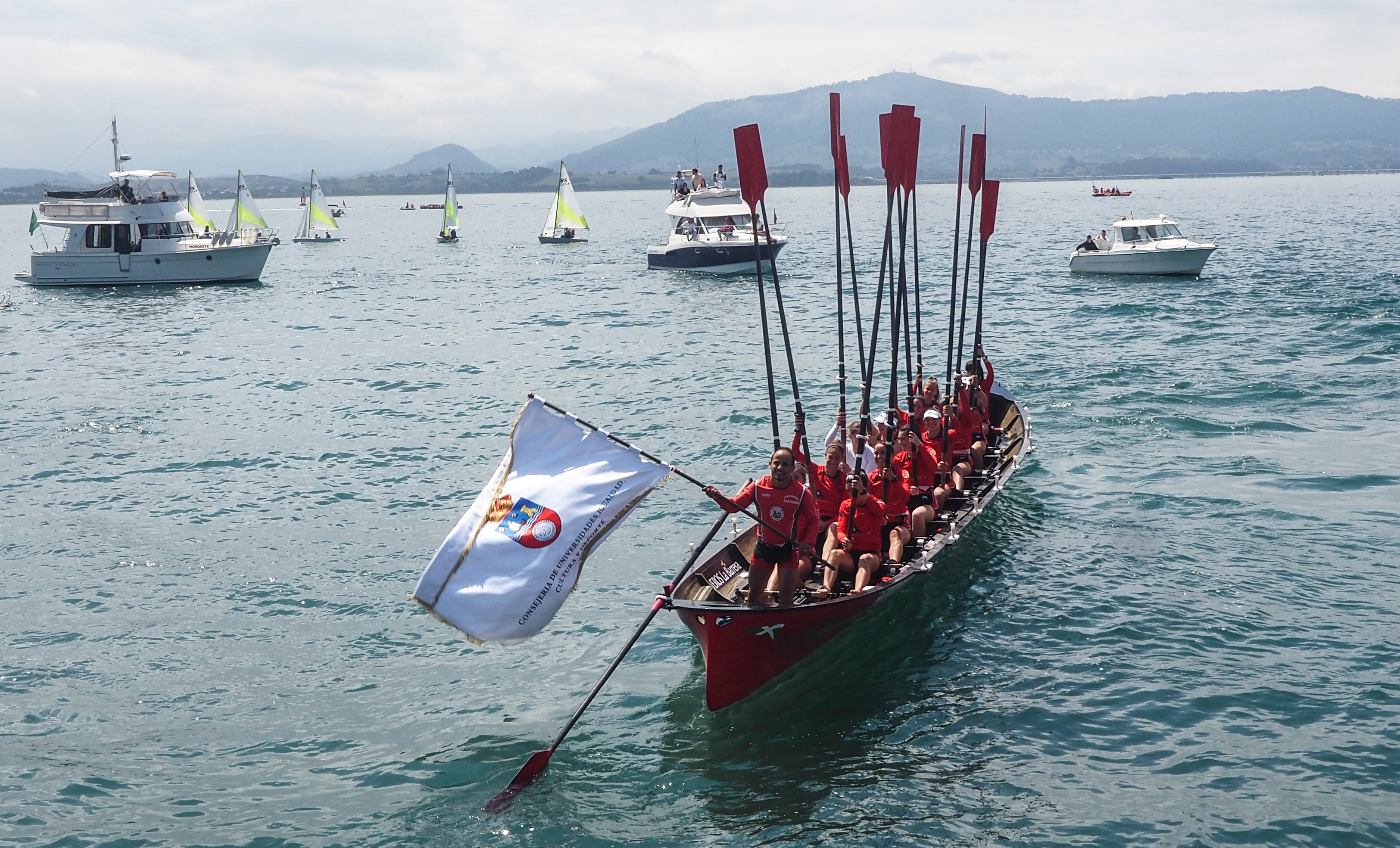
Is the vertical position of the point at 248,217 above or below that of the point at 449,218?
below

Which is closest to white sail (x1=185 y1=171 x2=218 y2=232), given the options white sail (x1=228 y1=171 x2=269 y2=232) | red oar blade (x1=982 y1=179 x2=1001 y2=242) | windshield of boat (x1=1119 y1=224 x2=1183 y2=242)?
white sail (x1=228 y1=171 x2=269 y2=232)

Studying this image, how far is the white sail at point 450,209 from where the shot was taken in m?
90.6

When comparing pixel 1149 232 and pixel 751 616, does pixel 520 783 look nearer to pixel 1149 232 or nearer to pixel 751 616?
pixel 751 616

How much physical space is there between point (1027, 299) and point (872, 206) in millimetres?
119335

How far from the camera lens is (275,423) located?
2538 cm

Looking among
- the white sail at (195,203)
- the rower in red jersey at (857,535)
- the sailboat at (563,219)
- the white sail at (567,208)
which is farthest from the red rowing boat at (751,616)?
the sailboat at (563,219)

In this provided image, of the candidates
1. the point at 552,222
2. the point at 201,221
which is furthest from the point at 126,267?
the point at 552,222

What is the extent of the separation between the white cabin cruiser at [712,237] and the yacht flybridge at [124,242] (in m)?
22.0

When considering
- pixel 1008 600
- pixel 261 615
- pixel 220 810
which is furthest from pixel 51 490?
pixel 1008 600

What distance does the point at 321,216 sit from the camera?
96812 millimetres

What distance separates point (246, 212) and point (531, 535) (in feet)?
231

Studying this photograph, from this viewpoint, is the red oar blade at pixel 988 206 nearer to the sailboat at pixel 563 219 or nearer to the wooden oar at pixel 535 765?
the wooden oar at pixel 535 765

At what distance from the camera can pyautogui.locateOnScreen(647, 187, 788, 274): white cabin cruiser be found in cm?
5328

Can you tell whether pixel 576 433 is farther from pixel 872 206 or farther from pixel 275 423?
pixel 872 206
